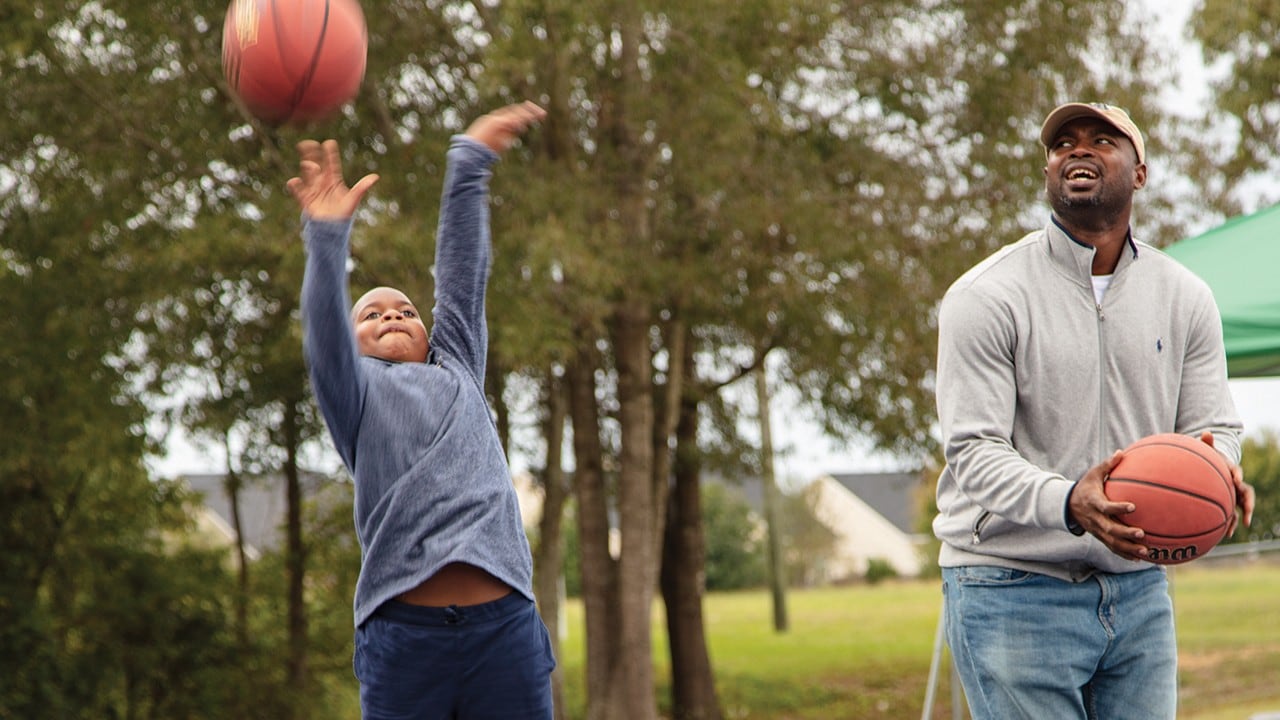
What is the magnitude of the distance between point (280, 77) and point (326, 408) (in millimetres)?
2002

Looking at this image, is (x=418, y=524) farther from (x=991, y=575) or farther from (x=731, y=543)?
(x=731, y=543)

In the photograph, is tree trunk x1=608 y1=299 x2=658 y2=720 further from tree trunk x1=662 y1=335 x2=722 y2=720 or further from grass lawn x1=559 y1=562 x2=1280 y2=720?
grass lawn x1=559 y1=562 x2=1280 y2=720

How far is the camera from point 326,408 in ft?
11.8

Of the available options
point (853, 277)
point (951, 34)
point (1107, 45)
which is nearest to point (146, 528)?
point (853, 277)

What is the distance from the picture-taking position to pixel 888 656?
2312cm

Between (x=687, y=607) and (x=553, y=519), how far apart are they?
3241mm

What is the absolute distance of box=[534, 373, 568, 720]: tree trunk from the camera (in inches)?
531

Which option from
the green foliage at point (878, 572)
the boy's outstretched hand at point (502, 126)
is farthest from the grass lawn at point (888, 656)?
the green foliage at point (878, 572)

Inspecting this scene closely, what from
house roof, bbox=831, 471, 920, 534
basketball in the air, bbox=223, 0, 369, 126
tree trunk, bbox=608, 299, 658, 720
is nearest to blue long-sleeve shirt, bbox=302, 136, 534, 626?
basketball in the air, bbox=223, 0, 369, 126

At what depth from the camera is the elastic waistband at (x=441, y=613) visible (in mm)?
3580

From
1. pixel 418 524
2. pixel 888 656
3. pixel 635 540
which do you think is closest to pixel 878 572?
pixel 888 656

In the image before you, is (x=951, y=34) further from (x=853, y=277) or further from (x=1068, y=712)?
(x=1068, y=712)

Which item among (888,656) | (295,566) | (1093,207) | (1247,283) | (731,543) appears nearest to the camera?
(1093,207)

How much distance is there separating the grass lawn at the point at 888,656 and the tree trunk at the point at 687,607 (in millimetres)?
1376
